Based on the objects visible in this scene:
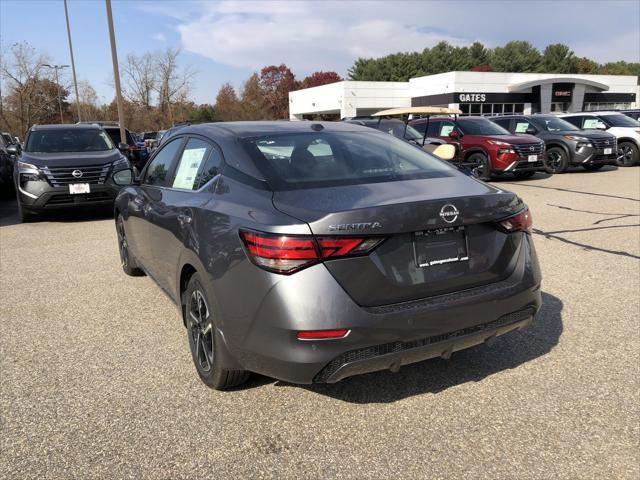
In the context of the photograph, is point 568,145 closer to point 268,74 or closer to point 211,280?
point 211,280

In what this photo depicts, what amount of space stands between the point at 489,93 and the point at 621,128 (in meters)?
32.8

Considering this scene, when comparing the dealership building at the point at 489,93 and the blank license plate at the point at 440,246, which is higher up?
the dealership building at the point at 489,93

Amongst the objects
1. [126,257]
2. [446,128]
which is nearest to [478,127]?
[446,128]

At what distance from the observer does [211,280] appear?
2945 mm

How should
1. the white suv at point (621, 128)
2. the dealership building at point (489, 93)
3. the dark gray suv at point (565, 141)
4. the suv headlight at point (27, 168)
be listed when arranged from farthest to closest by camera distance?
the dealership building at point (489, 93) < the white suv at point (621, 128) < the dark gray suv at point (565, 141) < the suv headlight at point (27, 168)

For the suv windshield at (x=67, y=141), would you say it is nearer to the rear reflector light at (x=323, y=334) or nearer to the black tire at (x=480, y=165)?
the black tire at (x=480, y=165)

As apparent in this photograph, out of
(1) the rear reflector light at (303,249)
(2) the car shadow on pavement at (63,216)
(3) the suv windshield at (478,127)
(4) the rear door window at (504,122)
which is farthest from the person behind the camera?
(4) the rear door window at (504,122)

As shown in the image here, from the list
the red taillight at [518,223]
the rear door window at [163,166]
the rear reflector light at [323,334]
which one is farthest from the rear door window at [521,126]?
the rear reflector light at [323,334]

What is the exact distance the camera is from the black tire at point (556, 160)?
51.2 feet

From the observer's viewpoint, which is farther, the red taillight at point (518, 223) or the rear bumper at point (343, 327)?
the red taillight at point (518, 223)

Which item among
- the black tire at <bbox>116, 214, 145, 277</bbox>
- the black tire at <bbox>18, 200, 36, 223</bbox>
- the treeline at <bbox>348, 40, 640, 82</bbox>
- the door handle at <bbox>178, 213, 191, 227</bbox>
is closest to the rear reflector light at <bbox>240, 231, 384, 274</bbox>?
A: the door handle at <bbox>178, 213, 191, 227</bbox>

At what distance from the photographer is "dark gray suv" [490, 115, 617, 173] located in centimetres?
1534

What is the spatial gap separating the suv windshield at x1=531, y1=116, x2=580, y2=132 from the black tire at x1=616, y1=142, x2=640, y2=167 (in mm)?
2112

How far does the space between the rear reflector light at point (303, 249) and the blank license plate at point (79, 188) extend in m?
7.67
